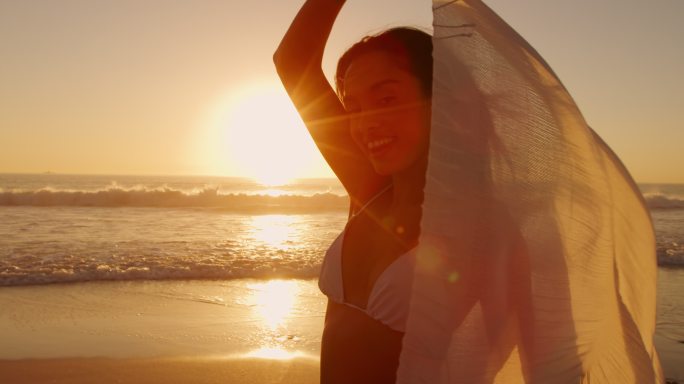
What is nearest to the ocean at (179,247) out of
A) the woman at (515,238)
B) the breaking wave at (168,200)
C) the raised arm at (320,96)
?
the breaking wave at (168,200)

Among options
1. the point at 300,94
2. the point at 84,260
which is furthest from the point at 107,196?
the point at 300,94

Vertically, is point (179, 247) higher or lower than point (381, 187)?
lower

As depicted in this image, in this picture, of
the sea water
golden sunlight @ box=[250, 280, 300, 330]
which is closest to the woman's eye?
golden sunlight @ box=[250, 280, 300, 330]

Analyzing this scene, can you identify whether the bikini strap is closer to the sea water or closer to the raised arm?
the raised arm

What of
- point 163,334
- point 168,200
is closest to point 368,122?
point 163,334

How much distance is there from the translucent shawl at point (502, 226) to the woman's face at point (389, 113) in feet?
1.38

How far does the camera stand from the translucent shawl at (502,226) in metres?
1.01

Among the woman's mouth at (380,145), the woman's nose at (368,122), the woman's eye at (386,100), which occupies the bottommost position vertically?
the woman's mouth at (380,145)

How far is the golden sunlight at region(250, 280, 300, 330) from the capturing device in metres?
7.29

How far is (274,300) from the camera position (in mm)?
8297

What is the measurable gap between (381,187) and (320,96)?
39cm

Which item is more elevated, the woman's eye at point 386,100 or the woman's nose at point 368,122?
the woman's eye at point 386,100

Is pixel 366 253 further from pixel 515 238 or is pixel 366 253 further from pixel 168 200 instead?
pixel 168 200

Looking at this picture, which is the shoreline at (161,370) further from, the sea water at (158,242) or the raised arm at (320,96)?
the sea water at (158,242)
